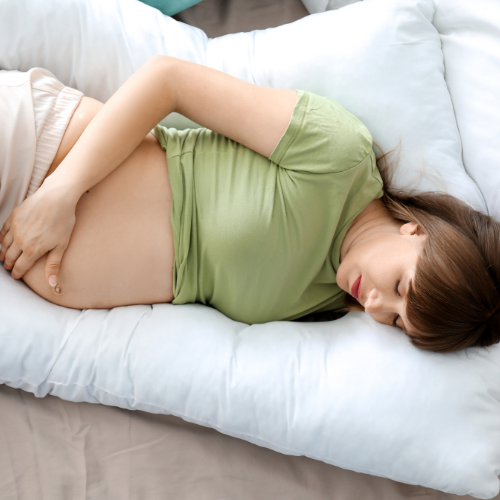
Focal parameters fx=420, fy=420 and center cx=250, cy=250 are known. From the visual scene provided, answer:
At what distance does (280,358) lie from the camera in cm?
86

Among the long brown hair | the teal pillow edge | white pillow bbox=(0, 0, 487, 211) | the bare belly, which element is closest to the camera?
the long brown hair

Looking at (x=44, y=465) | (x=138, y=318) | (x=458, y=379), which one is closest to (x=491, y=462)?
(x=458, y=379)

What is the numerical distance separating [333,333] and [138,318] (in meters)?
0.42

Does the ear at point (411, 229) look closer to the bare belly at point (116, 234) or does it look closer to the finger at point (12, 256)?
the bare belly at point (116, 234)

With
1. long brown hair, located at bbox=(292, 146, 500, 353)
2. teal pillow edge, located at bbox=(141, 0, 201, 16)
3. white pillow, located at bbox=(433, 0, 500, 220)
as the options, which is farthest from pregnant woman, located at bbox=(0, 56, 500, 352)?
teal pillow edge, located at bbox=(141, 0, 201, 16)

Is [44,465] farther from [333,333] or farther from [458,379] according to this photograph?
[458,379]

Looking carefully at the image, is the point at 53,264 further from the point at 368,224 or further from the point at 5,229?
the point at 368,224

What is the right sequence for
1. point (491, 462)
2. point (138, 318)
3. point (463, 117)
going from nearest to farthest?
point (491, 462) < point (138, 318) < point (463, 117)

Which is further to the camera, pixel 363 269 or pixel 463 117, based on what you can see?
pixel 463 117

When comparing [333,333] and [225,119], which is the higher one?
[225,119]

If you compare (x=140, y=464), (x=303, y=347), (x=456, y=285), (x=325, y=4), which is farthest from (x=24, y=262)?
(x=325, y=4)

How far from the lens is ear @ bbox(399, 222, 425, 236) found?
860mm

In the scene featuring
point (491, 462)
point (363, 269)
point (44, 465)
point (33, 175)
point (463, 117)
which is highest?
point (463, 117)

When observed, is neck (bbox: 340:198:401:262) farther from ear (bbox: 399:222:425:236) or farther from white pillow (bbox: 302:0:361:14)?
white pillow (bbox: 302:0:361:14)
